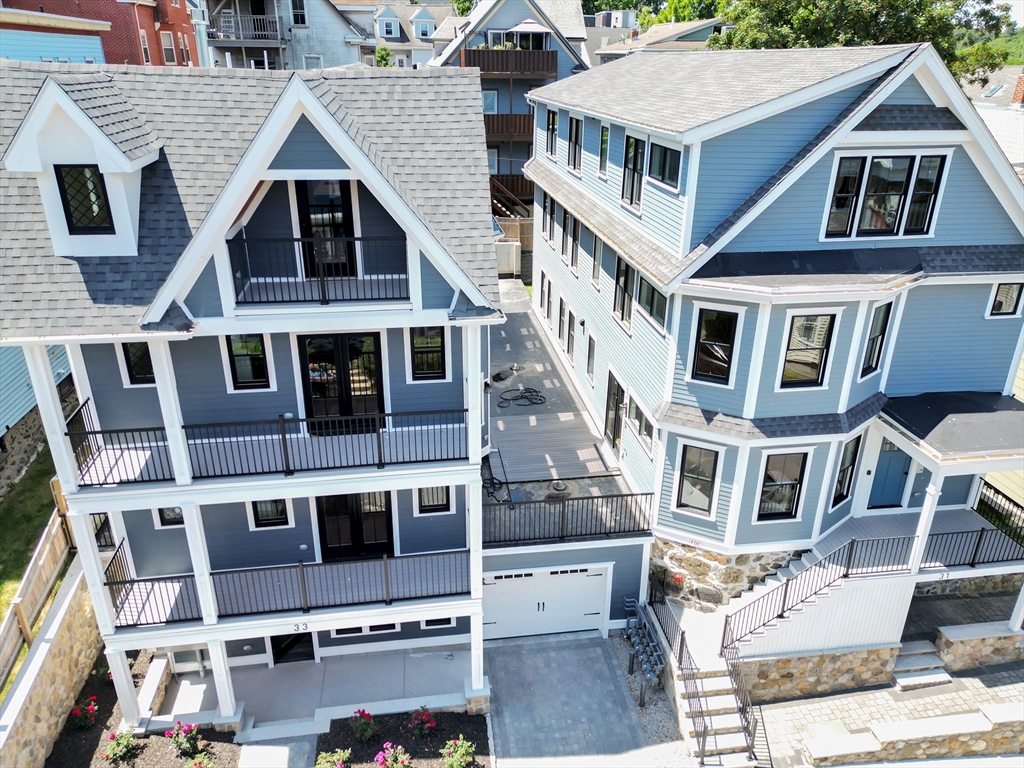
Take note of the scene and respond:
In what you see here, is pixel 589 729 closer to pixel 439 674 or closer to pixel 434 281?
pixel 439 674

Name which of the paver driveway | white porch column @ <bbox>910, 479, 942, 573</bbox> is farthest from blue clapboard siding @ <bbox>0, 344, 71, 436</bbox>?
white porch column @ <bbox>910, 479, 942, 573</bbox>

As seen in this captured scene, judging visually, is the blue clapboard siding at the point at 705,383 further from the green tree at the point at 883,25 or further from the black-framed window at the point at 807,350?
the green tree at the point at 883,25

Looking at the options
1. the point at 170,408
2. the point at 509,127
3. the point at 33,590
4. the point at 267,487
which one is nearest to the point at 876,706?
the point at 267,487

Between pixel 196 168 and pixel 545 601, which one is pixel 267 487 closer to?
pixel 196 168

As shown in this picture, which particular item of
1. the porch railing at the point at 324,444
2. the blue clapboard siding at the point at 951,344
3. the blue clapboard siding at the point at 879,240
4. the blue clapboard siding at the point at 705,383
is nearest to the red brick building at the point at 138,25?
the porch railing at the point at 324,444

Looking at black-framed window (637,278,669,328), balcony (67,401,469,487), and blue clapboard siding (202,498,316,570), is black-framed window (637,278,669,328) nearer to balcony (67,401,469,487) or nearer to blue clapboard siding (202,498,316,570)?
balcony (67,401,469,487)
